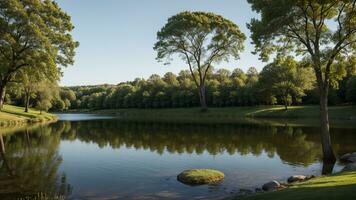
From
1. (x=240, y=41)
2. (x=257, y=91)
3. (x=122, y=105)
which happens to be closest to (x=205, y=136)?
(x=240, y=41)

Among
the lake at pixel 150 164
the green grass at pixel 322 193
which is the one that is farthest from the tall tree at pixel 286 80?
the green grass at pixel 322 193

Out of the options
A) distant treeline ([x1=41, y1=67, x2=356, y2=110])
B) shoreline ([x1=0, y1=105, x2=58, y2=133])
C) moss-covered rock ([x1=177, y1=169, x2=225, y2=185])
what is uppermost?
distant treeline ([x1=41, y1=67, x2=356, y2=110])

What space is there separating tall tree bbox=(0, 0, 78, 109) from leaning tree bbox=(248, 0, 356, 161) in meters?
25.4

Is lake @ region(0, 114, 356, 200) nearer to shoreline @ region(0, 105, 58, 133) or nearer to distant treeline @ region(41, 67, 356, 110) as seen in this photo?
shoreline @ region(0, 105, 58, 133)

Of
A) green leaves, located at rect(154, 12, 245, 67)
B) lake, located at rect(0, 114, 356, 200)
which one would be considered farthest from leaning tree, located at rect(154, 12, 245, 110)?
lake, located at rect(0, 114, 356, 200)

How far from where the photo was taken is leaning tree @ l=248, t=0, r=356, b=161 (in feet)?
72.1

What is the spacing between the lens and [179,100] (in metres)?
107

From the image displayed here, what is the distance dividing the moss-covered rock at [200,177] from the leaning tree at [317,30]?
30.6 ft

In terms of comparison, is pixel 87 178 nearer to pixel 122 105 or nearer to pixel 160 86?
pixel 160 86

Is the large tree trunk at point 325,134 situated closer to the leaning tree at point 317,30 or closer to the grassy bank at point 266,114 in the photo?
the leaning tree at point 317,30

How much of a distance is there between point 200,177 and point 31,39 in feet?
99.9

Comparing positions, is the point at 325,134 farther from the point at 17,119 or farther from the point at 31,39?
the point at 17,119

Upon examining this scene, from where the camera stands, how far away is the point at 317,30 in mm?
22688

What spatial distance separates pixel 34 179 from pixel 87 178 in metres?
2.73
